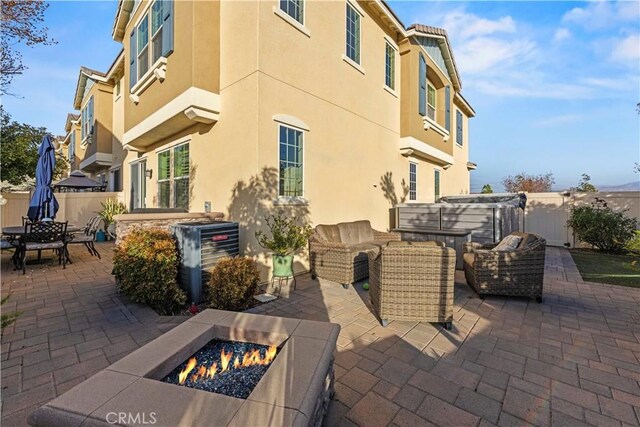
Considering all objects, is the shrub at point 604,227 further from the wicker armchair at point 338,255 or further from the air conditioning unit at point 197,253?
the air conditioning unit at point 197,253

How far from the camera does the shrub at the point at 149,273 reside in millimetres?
3998

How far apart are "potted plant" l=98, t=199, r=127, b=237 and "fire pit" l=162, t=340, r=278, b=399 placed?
11.1 metres

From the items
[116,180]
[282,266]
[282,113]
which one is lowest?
[282,266]

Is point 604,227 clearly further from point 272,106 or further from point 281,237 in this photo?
point 272,106

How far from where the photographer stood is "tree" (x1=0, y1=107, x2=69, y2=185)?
10914 mm

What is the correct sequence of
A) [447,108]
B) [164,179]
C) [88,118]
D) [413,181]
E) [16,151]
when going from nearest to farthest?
[164,179] < [16,151] < [413,181] < [447,108] < [88,118]

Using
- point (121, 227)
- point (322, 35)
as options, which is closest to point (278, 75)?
point (322, 35)

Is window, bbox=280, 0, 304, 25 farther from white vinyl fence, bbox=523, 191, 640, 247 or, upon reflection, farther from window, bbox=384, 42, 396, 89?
white vinyl fence, bbox=523, 191, 640, 247

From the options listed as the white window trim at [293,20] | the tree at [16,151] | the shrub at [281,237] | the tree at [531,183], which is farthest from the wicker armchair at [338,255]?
the tree at [531,183]

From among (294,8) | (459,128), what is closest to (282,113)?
(294,8)

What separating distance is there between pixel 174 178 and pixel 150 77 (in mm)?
2627

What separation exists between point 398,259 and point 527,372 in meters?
1.63

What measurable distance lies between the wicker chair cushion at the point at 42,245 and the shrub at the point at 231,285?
464cm

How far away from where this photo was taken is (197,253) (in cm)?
449
